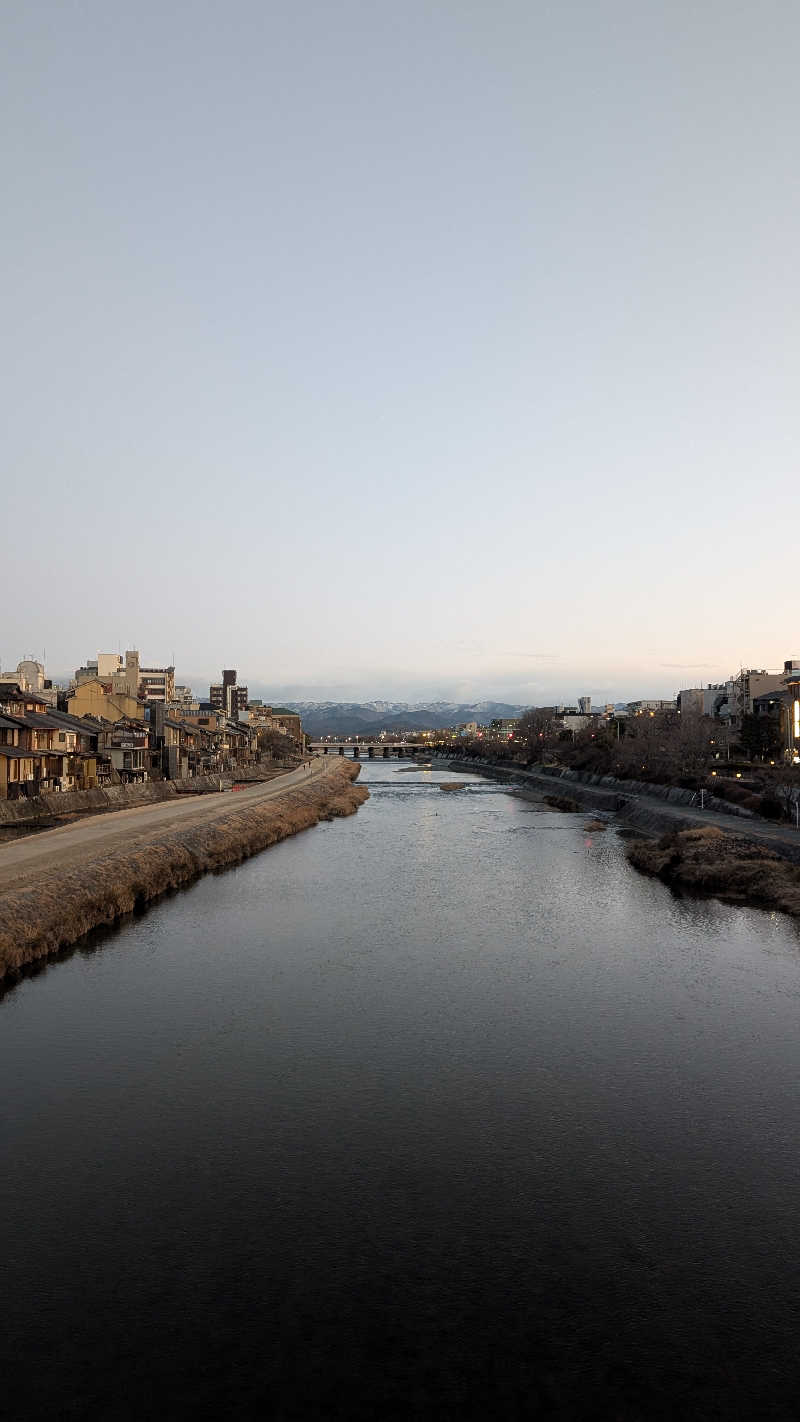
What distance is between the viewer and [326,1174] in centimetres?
1144

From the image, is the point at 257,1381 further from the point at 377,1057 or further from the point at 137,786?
the point at 137,786

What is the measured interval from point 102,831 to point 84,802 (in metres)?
12.8

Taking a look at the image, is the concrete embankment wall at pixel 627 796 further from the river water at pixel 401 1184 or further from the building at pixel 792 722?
the river water at pixel 401 1184

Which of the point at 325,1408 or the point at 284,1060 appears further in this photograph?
the point at 284,1060

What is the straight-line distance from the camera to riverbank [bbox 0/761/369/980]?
22.8 m

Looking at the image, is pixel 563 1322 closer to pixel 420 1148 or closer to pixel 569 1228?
pixel 569 1228

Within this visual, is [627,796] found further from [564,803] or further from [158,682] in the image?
[158,682]

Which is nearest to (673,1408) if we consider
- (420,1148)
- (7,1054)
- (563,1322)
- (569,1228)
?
(563,1322)

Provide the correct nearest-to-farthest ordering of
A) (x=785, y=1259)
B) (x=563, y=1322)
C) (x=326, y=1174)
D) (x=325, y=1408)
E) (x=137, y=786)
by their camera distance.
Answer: (x=325, y=1408) < (x=563, y=1322) < (x=785, y=1259) < (x=326, y=1174) < (x=137, y=786)

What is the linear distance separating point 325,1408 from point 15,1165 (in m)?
5.99

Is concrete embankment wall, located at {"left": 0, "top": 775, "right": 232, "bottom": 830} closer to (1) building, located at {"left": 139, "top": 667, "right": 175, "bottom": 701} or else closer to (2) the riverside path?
(2) the riverside path

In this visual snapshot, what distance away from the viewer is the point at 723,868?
34.0 meters

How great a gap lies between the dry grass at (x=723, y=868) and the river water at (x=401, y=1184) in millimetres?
7977

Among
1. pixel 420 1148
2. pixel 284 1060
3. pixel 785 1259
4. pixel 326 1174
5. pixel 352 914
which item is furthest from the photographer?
pixel 352 914
